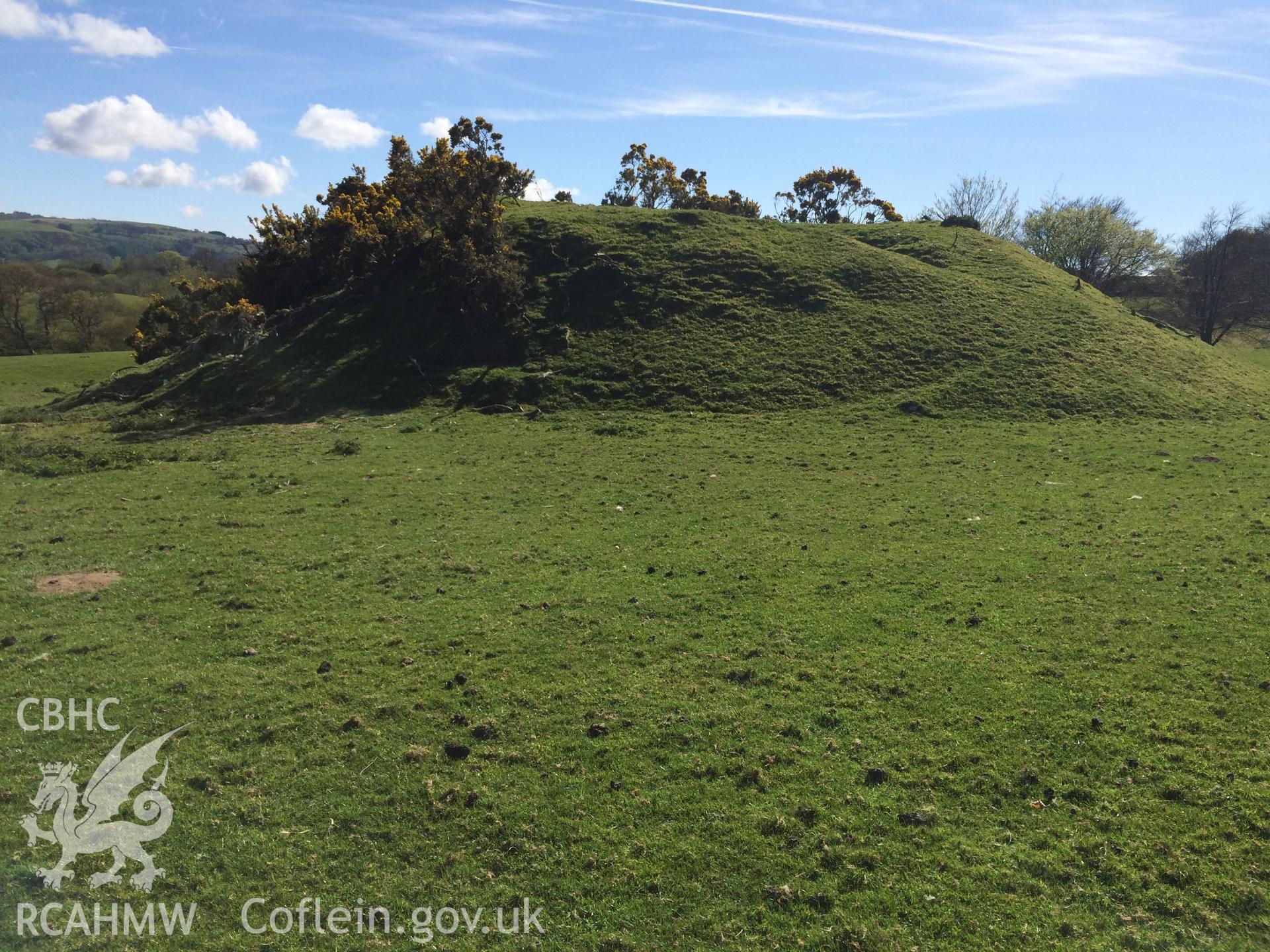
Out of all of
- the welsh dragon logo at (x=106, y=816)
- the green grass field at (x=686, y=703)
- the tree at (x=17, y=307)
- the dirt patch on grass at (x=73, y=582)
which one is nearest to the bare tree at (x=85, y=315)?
the tree at (x=17, y=307)

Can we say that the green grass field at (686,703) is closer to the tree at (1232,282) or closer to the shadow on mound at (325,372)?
the shadow on mound at (325,372)

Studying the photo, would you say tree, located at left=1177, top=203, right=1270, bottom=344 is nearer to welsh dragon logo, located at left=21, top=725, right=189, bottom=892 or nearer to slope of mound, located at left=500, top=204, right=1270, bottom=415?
slope of mound, located at left=500, top=204, right=1270, bottom=415

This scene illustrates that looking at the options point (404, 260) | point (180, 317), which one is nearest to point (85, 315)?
point (180, 317)

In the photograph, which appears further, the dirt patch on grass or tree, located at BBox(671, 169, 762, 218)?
tree, located at BBox(671, 169, 762, 218)

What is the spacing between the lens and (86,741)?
29.1 feet

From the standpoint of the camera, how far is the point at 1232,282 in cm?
7169

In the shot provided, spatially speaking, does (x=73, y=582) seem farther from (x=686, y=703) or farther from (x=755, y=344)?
(x=755, y=344)

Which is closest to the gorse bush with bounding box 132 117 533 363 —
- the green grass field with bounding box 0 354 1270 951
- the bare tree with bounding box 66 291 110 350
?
the green grass field with bounding box 0 354 1270 951

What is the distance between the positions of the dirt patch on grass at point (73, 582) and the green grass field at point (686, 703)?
34 cm

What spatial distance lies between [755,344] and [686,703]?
1185 inches

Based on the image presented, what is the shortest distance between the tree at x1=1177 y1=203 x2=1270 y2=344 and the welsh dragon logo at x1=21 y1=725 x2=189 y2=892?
86.4m

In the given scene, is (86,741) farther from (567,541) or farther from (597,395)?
(597,395)

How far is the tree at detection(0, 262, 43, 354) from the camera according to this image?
71062mm

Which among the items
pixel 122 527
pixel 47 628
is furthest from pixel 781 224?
pixel 47 628
